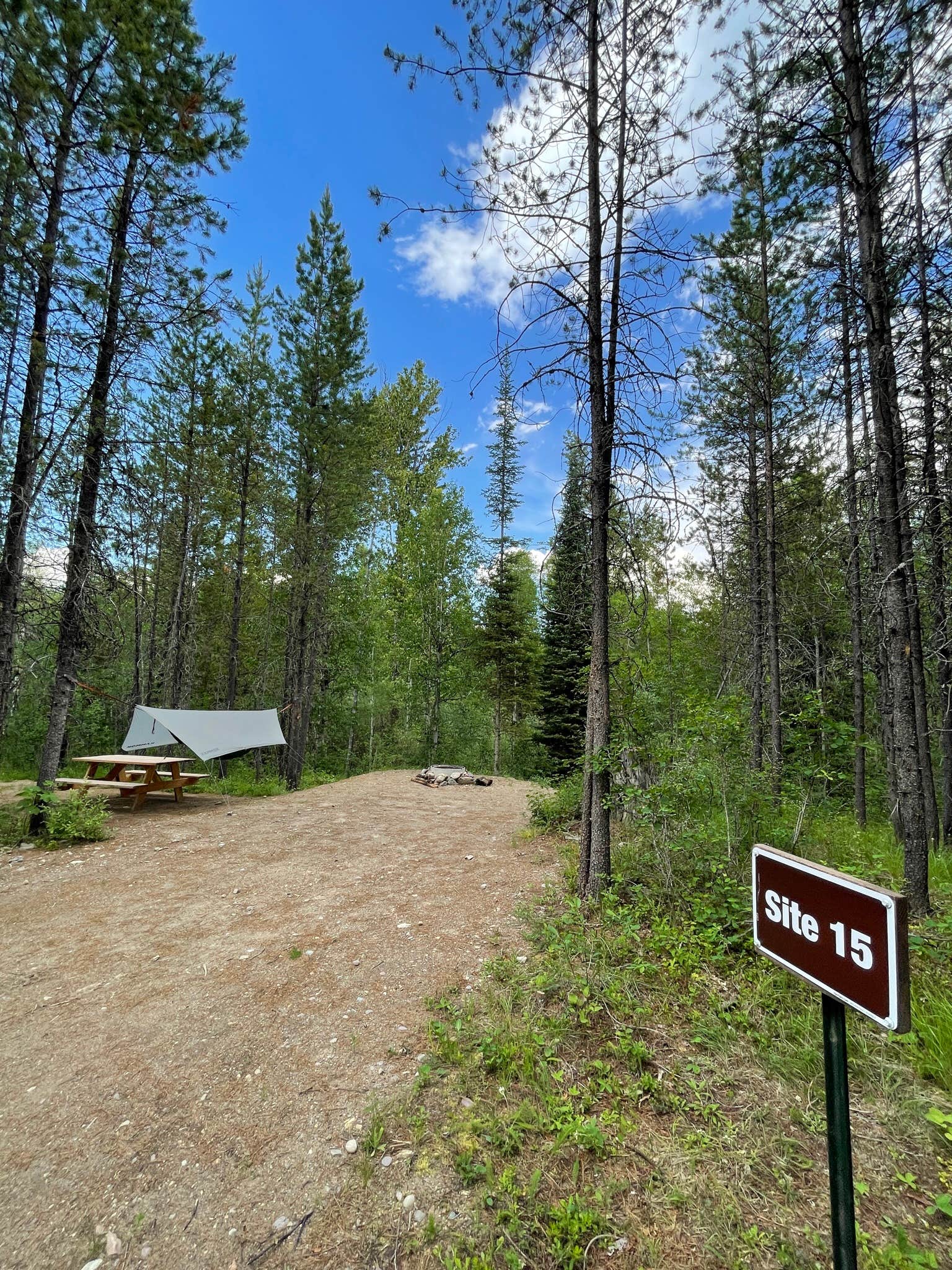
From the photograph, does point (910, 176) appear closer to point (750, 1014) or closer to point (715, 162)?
point (715, 162)

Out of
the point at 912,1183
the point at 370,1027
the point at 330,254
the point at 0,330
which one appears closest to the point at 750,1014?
the point at 912,1183

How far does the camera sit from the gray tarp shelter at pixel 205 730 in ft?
25.6

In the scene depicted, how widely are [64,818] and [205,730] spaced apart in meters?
2.64

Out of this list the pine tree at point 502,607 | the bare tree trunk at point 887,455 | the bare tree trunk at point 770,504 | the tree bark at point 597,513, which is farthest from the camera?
the pine tree at point 502,607

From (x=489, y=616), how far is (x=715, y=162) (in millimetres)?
12069

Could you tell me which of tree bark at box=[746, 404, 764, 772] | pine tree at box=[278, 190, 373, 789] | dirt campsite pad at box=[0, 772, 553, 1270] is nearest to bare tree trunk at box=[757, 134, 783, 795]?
tree bark at box=[746, 404, 764, 772]

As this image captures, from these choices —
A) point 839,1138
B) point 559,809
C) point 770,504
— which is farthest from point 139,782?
point 770,504

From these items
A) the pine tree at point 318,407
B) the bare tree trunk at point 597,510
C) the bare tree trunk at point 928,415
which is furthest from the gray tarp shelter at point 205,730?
the bare tree trunk at point 928,415

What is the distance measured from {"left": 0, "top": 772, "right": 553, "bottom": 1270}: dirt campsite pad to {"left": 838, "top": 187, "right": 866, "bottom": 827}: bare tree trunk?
124 inches

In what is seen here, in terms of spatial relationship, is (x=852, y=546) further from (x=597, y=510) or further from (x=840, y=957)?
(x=840, y=957)

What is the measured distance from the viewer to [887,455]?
3.57 m

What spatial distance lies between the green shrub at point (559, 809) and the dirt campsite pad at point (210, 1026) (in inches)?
32.3

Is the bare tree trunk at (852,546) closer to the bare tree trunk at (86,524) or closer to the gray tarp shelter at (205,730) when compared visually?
the bare tree trunk at (86,524)

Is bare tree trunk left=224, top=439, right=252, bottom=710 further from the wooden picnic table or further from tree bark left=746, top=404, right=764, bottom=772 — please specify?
tree bark left=746, top=404, right=764, bottom=772
